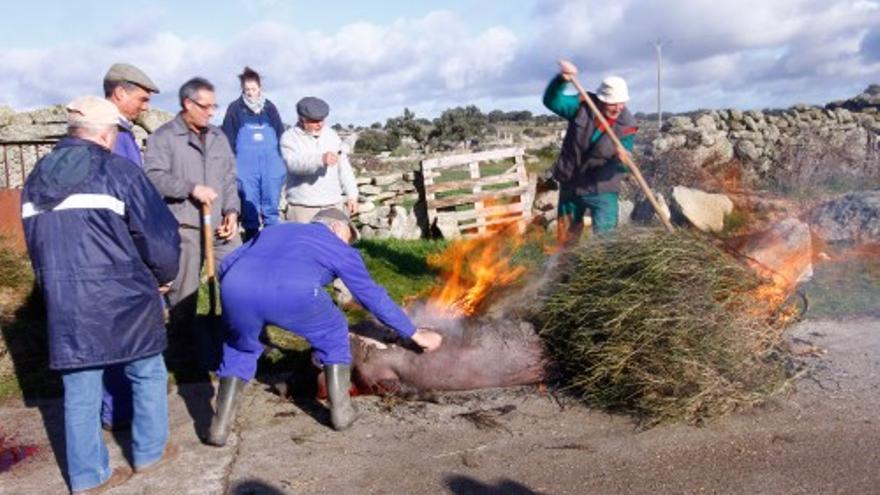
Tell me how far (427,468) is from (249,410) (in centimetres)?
157

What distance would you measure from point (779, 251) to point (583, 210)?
1.86m

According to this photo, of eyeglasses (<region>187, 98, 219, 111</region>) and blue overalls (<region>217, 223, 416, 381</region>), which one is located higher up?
eyeglasses (<region>187, 98, 219, 111</region>)

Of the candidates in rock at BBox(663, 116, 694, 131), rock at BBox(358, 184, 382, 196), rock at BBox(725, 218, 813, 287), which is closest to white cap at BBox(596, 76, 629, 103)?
rock at BBox(725, 218, 813, 287)

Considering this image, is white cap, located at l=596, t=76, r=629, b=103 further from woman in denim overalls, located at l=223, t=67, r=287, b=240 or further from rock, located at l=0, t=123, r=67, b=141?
rock, located at l=0, t=123, r=67, b=141

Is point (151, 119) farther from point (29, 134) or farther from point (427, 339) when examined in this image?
point (427, 339)

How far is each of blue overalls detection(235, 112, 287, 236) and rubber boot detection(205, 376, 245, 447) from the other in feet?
11.2

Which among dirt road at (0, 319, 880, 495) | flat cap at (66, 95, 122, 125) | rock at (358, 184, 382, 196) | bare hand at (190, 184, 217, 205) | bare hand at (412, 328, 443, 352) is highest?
flat cap at (66, 95, 122, 125)

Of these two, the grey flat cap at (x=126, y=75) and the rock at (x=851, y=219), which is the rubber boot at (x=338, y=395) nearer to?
the grey flat cap at (x=126, y=75)

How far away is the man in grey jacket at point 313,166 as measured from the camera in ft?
23.5

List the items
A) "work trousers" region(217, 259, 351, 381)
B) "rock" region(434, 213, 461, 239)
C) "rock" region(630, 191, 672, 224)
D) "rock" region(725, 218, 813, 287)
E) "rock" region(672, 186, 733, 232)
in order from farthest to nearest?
"rock" region(434, 213, 461, 239)
"rock" region(630, 191, 672, 224)
"rock" region(672, 186, 733, 232)
"rock" region(725, 218, 813, 287)
"work trousers" region(217, 259, 351, 381)

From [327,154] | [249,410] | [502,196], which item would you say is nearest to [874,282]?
[327,154]

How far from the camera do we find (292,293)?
482 centimetres

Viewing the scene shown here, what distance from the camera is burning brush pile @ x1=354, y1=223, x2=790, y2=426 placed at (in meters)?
4.87

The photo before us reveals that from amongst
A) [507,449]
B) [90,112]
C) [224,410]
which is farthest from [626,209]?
[90,112]
